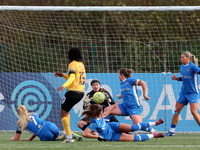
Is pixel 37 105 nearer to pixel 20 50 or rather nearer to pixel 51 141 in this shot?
pixel 20 50

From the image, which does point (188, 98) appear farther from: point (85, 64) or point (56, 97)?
point (85, 64)

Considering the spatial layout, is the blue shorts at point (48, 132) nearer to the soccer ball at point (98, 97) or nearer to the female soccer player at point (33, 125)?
the female soccer player at point (33, 125)

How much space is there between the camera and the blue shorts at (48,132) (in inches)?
337

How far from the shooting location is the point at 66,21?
1739 centimetres

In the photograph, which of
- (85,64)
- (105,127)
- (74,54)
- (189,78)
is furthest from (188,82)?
(85,64)

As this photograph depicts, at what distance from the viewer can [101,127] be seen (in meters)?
8.11

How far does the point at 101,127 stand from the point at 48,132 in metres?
1.08

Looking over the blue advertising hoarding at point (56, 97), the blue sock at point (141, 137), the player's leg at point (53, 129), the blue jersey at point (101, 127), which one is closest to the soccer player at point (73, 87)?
the player's leg at point (53, 129)

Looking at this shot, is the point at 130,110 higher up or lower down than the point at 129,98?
lower down

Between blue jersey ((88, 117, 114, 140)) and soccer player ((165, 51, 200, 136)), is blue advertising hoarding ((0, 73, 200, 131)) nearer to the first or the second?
soccer player ((165, 51, 200, 136))

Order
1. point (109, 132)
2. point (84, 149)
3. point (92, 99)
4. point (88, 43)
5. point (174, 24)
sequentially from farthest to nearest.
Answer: point (174, 24) → point (88, 43) → point (92, 99) → point (109, 132) → point (84, 149)

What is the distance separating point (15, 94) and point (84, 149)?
565 cm

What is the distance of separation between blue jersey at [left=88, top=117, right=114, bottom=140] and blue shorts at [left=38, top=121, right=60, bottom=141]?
2.73 ft

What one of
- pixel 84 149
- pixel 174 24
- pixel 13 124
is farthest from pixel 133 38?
pixel 84 149
